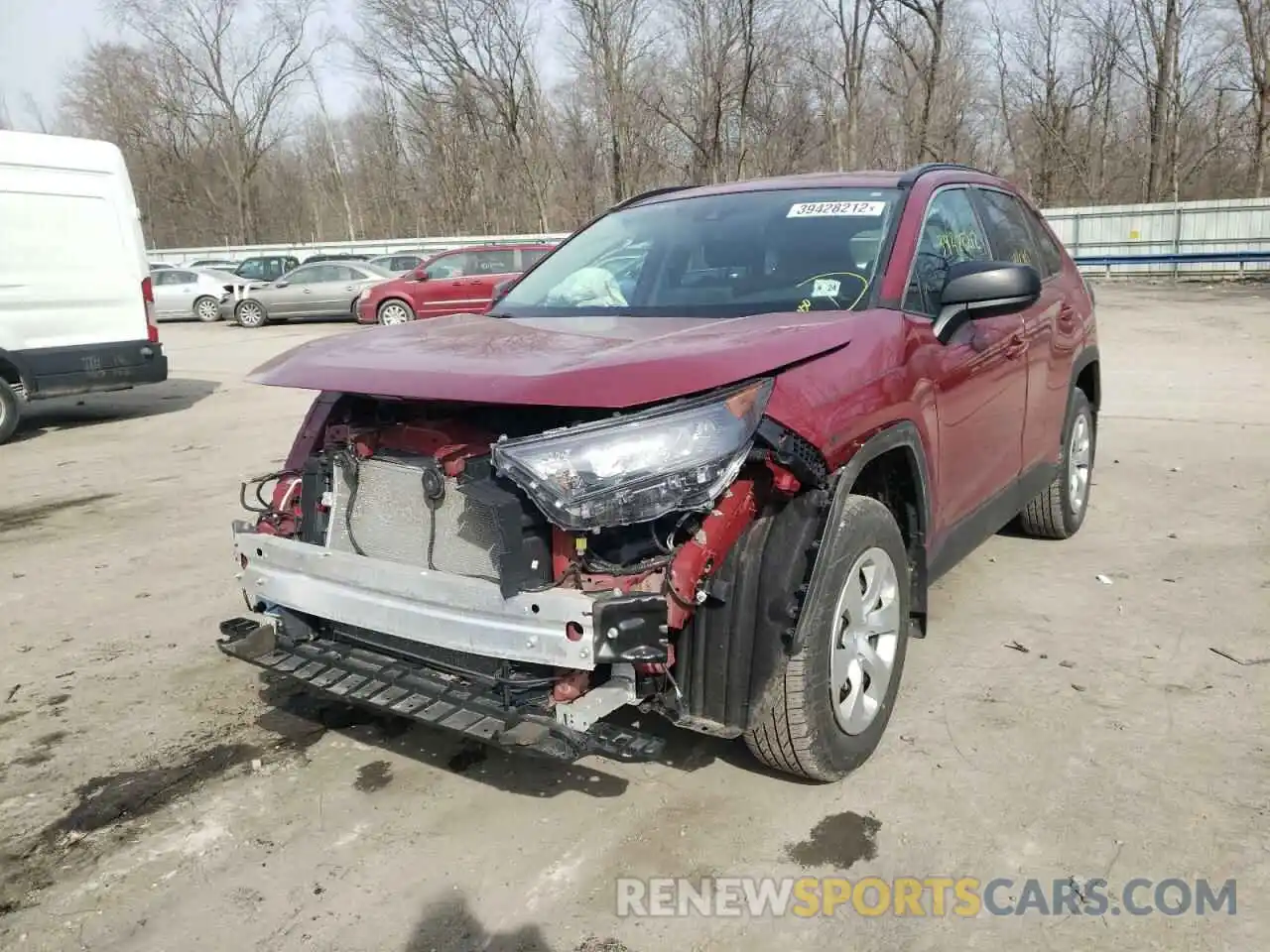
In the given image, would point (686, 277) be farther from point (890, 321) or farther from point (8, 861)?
point (8, 861)

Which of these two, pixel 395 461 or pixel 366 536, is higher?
pixel 395 461

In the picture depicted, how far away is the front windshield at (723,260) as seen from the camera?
338 centimetres

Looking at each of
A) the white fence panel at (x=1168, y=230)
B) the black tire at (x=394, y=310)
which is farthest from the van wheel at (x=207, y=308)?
the black tire at (x=394, y=310)

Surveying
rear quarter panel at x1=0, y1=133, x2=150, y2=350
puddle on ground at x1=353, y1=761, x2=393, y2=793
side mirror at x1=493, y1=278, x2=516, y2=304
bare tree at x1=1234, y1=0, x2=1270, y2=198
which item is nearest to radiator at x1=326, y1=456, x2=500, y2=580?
puddle on ground at x1=353, y1=761, x2=393, y2=793

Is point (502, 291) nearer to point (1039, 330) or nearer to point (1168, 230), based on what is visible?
point (1039, 330)

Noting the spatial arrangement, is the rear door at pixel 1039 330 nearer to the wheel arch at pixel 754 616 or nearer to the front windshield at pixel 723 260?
the front windshield at pixel 723 260

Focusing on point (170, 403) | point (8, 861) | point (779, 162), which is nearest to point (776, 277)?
point (8, 861)

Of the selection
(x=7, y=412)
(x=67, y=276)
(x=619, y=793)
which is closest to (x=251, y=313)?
(x=67, y=276)

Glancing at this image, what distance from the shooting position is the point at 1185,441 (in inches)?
292

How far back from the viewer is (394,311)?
19484 millimetres

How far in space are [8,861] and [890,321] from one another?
3.08 m

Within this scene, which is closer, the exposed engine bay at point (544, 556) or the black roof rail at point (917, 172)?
the exposed engine bay at point (544, 556)

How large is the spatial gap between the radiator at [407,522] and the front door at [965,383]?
1579 millimetres

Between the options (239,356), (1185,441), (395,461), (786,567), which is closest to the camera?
(786,567)
